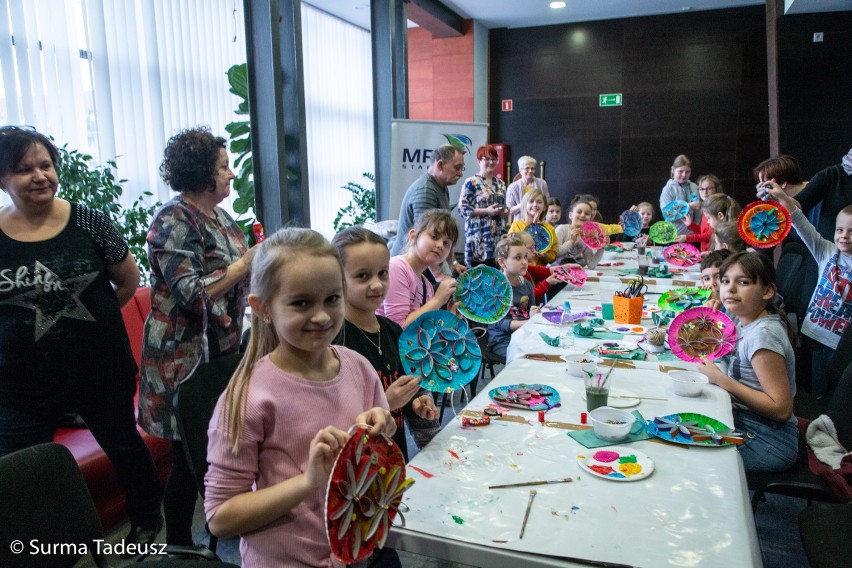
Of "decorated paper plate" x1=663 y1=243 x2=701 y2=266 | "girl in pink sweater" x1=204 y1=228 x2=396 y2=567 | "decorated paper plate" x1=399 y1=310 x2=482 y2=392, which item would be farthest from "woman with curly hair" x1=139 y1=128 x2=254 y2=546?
"decorated paper plate" x1=663 y1=243 x2=701 y2=266

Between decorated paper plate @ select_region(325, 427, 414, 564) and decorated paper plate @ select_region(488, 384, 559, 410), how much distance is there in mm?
729

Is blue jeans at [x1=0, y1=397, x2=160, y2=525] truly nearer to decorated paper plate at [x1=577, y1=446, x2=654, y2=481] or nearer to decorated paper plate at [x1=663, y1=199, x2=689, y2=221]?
decorated paper plate at [x1=577, y1=446, x2=654, y2=481]

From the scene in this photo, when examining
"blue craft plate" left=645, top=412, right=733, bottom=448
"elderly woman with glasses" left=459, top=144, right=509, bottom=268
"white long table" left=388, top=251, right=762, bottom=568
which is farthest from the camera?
"elderly woman with glasses" left=459, top=144, right=509, bottom=268

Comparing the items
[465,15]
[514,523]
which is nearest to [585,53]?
[465,15]

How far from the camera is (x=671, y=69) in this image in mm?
8172

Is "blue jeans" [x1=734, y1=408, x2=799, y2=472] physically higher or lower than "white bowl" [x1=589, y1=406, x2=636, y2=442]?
lower

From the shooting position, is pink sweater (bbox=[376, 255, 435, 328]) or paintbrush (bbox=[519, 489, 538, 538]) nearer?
paintbrush (bbox=[519, 489, 538, 538])

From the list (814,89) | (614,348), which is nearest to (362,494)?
(614,348)

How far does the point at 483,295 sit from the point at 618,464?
38.7 inches

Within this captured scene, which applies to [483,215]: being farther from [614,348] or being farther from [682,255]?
[614,348]

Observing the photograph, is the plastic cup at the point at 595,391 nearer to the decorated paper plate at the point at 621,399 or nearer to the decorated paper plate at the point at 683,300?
the decorated paper plate at the point at 621,399

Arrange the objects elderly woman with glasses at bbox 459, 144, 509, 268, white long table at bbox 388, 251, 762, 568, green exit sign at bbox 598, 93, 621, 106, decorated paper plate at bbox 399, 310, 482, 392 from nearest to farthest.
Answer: white long table at bbox 388, 251, 762, 568
decorated paper plate at bbox 399, 310, 482, 392
elderly woman with glasses at bbox 459, 144, 509, 268
green exit sign at bbox 598, 93, 621, 106

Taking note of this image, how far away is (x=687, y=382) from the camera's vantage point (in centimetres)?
187

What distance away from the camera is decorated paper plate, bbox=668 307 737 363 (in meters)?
2.00
